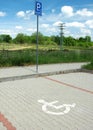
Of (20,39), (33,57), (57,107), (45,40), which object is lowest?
(57,107)

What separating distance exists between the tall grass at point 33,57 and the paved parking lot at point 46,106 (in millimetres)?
4220

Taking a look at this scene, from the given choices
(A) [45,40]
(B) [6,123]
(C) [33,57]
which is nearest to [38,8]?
(C) [33,57]

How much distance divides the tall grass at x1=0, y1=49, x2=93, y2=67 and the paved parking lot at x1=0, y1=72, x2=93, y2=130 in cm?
422

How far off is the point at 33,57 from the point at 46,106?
803cm

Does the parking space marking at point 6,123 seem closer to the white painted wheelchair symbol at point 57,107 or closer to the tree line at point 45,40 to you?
the white painted wheelchair symbol at point 57,107

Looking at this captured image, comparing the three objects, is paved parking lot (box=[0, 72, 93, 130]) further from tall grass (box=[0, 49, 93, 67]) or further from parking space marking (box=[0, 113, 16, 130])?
tall grass (box=[0, 49, 93, 67])

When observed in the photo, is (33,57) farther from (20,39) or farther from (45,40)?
(20,39)

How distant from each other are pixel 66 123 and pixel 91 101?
1839 mm

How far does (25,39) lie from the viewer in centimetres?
9938

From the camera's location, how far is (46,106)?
527 cm

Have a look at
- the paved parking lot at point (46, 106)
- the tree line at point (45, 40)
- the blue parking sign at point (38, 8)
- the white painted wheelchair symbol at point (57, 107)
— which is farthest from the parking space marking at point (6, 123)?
the tree line at point (45, 40)

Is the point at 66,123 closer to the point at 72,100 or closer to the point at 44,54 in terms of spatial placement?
the point at 72,100

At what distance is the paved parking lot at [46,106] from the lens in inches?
163

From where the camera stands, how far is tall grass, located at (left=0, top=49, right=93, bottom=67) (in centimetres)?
1198
